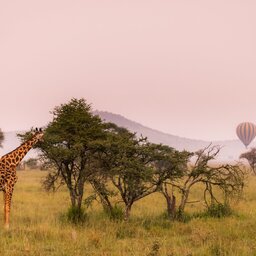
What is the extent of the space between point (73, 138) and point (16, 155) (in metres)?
2.14

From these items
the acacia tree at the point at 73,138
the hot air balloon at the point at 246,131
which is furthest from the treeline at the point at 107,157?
the hot air balloon at the point at 246,131

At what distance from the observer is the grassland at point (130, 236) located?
1012 centimetres

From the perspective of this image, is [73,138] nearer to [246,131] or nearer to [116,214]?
[116,214]

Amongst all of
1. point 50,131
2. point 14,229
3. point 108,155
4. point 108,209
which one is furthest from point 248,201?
point 14,229

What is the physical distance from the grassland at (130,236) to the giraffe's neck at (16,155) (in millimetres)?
2156

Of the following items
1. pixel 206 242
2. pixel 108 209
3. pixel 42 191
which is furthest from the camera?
pixel 42 191

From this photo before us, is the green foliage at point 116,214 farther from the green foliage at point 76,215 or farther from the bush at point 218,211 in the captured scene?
the bush at point 218,211

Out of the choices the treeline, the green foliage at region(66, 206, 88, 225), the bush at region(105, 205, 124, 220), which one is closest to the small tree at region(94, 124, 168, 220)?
the treeline

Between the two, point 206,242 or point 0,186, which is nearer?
point 206,242

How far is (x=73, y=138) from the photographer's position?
15.0 meters

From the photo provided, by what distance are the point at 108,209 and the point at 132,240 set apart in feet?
16.9

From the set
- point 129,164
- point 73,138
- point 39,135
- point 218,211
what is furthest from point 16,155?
point 218,211

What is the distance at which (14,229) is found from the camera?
1286 cm

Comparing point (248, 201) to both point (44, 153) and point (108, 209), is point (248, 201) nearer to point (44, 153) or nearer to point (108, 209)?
point (108, 209)
